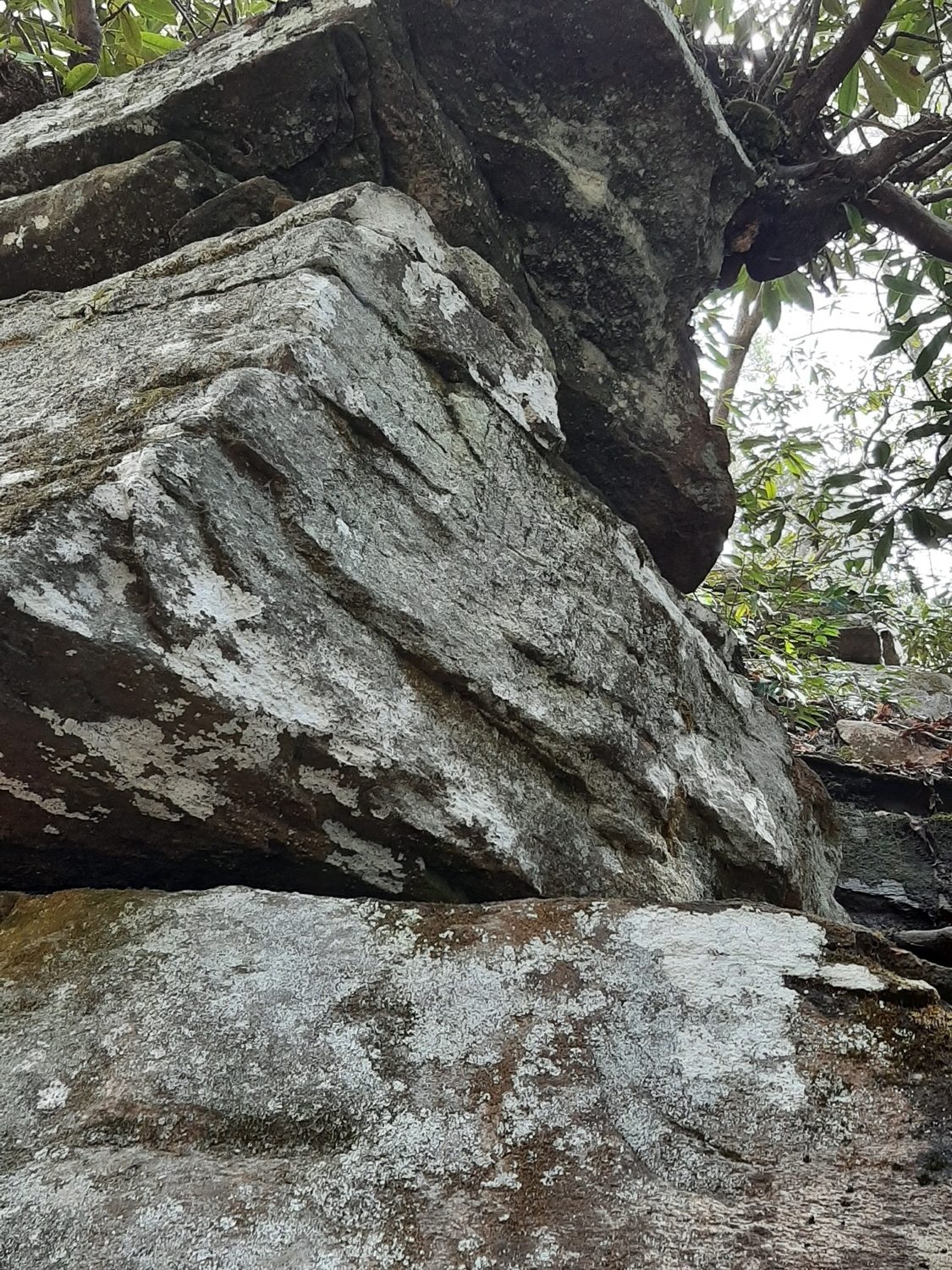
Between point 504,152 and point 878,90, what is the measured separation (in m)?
1.54

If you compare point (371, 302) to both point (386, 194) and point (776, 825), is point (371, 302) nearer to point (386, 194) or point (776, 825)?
point (386, 194)

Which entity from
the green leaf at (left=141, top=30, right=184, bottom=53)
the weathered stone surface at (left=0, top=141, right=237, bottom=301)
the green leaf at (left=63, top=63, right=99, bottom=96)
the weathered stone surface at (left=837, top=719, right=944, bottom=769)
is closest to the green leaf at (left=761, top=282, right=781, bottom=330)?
the weathered stone surface at (left=837, top=719, right=944, bottom=769)

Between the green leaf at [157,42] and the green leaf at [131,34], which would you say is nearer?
the green leaf at [131,34]

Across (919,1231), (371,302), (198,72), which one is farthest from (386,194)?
(919,1231)

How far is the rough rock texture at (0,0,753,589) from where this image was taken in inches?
97.3

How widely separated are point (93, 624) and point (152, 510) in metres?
0.23

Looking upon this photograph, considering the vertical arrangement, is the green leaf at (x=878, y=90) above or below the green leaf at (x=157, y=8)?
below

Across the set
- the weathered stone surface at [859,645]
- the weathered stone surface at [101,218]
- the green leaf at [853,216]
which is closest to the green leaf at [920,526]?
the green leaf at [853,216]

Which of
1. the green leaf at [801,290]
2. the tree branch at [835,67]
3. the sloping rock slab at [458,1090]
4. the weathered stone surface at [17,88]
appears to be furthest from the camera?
the green leaf at [801,290]

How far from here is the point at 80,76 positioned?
332 cm

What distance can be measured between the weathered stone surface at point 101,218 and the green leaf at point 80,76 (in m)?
0.92

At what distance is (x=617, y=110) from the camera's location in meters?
2.70

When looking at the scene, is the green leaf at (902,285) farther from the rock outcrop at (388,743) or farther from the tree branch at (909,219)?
the rock outcrop at (388,743)

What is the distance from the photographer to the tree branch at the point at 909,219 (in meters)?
3.36
